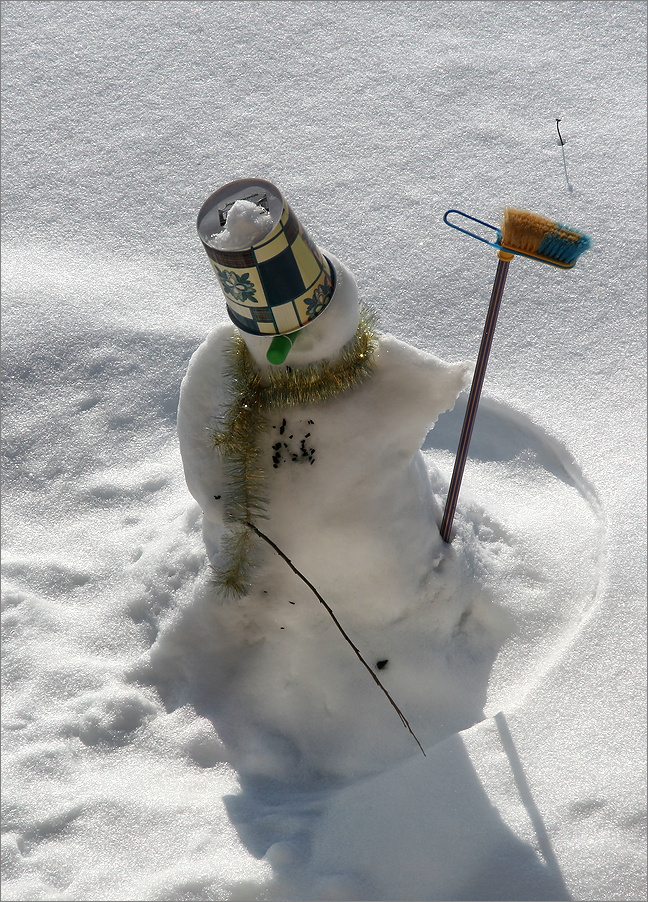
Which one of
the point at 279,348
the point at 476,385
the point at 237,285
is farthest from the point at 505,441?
the point at 237,285

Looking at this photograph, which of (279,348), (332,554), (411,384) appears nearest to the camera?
(279,348)

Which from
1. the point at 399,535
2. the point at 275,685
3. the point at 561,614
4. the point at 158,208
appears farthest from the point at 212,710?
the point at 158,208

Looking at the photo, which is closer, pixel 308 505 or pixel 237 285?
pixel 237 285

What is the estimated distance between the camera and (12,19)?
134 inches

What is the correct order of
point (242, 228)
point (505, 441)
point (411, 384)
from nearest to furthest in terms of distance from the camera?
point (242, 228), point (411, 384), point (505, 441)

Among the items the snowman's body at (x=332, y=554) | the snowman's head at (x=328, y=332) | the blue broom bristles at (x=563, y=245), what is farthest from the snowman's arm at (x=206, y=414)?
the blue broom bristles at (x=563, y=245)

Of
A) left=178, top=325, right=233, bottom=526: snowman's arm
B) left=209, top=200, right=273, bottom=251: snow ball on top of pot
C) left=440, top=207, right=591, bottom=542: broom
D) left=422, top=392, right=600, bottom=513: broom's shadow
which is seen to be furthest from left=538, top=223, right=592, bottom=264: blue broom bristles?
left=422, top=392, right=600, bottom=513: broom's shadow

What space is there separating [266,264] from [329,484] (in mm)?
437

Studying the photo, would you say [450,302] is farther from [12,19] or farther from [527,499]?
[12,19]

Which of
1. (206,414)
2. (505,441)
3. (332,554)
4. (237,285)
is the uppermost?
(237,285)

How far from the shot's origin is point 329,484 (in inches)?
54.6

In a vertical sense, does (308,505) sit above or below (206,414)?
below

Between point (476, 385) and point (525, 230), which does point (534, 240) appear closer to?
point (525, 230)

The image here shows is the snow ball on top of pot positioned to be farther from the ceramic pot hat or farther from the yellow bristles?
the yellow bristles
